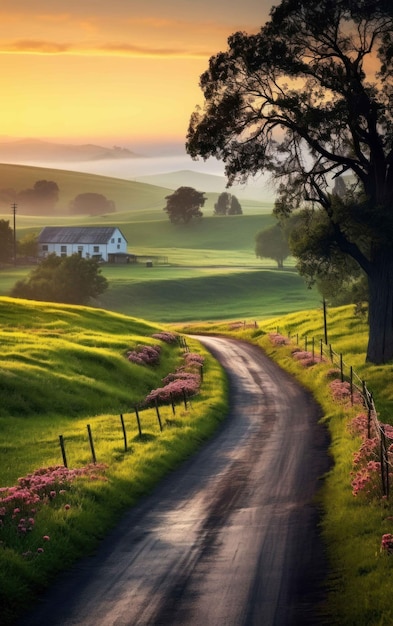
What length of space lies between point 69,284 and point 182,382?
268 feet

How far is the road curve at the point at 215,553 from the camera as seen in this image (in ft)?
50.9

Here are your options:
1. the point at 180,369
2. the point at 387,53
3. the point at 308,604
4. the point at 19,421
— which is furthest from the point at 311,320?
the point at 308,604

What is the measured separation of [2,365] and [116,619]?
108 feet

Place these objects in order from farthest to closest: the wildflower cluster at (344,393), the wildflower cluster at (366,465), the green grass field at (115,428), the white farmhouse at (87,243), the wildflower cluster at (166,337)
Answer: the white farmhouse at (87,243) → the wildflower cluster at (166,337) → the wildflower cluster at (344,393) → the wildflower cluster at (366,465) → the green grass field at (115,428)

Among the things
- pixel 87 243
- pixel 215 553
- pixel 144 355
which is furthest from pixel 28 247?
pixel 215 553

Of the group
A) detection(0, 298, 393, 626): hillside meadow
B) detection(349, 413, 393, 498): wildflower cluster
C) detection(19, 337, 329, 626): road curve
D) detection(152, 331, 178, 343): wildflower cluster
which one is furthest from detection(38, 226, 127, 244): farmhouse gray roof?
detection(349, 413, 393, 498): wildflower cluster

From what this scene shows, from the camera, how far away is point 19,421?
38.8m

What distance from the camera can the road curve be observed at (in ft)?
50.9

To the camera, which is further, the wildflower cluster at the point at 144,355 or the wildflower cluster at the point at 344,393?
the wildflower cluster at the point at 144,355

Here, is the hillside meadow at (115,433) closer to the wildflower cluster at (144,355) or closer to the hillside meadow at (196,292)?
the wildflower cluster at (144,355)

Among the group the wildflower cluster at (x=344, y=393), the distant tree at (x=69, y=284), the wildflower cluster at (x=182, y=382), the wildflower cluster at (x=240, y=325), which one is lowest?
the wildflower cluster at (x=240, y=325)

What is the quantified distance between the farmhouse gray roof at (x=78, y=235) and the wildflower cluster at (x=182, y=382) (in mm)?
120376

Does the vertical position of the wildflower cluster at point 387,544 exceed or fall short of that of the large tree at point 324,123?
it falls short

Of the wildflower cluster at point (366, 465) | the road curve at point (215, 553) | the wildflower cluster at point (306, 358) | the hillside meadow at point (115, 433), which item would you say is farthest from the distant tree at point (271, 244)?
the wildflower cluster at point (366, 465)
